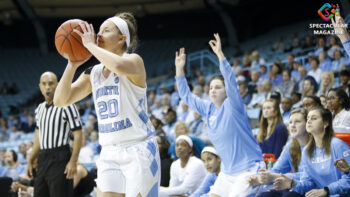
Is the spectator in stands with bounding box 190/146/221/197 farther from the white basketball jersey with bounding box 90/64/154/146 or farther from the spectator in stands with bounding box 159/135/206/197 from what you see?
the white basketball jersey with bounding box 90/64/154/146

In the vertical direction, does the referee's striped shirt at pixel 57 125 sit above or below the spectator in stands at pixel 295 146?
above

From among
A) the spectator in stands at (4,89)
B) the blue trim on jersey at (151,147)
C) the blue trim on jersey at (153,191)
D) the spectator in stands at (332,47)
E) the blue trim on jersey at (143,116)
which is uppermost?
the spectator in stands at (4,89)

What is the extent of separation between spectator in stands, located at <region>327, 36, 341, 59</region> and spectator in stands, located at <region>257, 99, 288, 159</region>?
4.37 metres

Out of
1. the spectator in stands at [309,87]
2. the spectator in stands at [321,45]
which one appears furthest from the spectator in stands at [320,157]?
the spectator in stands at [321,45]

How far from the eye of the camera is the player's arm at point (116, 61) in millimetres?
2516

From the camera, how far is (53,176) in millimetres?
4371

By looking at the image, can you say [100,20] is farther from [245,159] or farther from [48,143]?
[245,159]

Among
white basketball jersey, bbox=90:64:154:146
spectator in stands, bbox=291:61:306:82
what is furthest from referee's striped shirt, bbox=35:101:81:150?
spectator in stands, bbox=291:61:306:82

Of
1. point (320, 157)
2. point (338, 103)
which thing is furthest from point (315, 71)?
point (320, 157)

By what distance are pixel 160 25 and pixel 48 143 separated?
16.5 metres

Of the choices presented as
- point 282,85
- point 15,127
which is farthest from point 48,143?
point 15,127

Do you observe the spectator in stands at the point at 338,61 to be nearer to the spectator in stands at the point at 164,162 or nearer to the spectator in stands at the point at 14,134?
the spectator in stands at the point at 164,162

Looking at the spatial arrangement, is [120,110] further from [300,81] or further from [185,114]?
[185,114]

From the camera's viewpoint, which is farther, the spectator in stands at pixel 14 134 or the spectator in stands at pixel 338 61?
the spectator in stands at pixel 14 134
